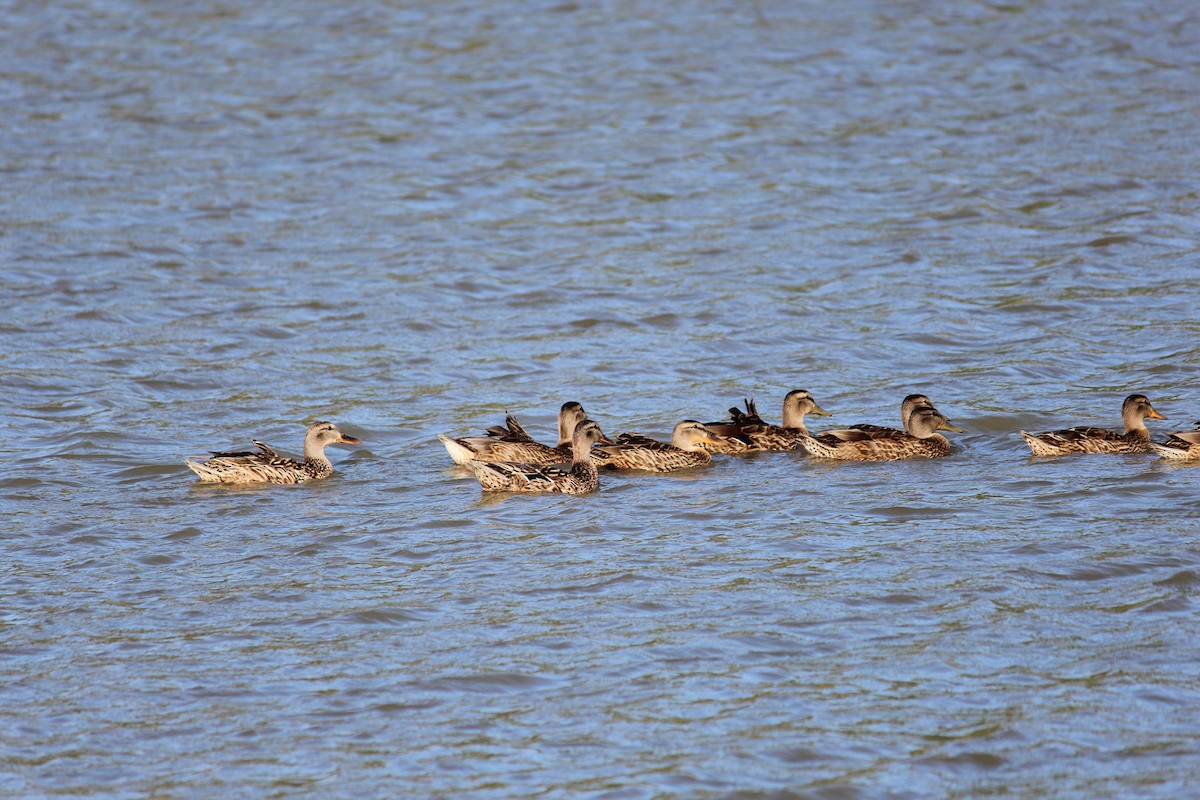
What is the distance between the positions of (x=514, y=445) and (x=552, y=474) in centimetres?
65

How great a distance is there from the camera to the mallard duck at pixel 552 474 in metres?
10.6

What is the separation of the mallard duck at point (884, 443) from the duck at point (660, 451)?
2.60 feet

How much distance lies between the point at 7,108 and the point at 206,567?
1670 centimetres

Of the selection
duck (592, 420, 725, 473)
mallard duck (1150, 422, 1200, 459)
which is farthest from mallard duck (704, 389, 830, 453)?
mallard duck (1150, 422, 1200, 459)

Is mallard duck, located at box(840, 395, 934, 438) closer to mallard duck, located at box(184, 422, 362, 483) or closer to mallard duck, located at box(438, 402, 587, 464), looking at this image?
mallard duck, located at box(438, 402, 587, 464)

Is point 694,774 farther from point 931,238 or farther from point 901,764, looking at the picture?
point 931,238

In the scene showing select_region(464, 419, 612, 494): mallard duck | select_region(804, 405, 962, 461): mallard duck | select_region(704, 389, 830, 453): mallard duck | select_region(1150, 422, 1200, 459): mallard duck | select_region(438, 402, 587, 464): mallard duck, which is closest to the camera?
select_region(1150, 422, 1200, 459): mallard duck

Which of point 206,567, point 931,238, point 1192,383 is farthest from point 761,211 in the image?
point 206,567

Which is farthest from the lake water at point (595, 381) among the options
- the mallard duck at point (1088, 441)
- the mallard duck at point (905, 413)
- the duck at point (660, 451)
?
the mallard duck at point (905, 413)

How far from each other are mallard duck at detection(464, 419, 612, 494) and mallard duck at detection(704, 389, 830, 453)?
105 centimetres

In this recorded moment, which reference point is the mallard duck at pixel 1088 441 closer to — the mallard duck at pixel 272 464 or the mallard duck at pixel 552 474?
the mallard duck at pixel 552 474

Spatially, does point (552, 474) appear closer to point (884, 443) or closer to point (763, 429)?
point (763, 429)

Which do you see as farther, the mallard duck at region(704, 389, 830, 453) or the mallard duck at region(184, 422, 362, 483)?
the mallard duck at region(704, 389, 830, 453)

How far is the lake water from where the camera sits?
22.6 feet
